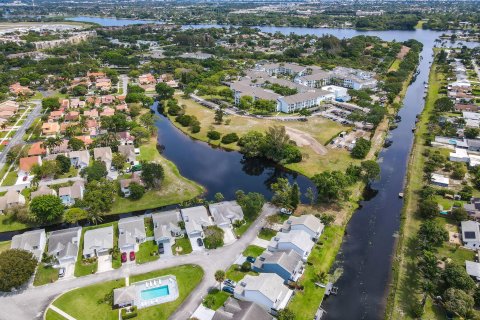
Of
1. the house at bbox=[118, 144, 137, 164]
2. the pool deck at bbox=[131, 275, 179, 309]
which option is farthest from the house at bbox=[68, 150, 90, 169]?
the pool deck at bbox=[131, 275, 179, 309]

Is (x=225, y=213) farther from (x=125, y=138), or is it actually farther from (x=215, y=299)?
(x=125, y=138)

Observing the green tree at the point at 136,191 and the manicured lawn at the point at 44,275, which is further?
the green tree at the point at 136,191

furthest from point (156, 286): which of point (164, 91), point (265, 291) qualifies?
point (164, 91)

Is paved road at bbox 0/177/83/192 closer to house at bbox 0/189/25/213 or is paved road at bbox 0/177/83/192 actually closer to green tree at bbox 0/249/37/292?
house at bbox 0/189/25/213

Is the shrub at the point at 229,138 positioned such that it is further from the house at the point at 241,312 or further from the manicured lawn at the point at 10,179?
the house at the point at 241,312

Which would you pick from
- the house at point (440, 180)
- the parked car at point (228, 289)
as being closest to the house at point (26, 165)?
the parked car at point (228, 289)

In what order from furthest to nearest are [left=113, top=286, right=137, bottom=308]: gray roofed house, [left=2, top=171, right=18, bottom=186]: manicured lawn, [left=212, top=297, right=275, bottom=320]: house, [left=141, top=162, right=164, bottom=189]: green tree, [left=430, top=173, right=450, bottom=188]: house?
[left=2, top=171, right=18, bottom=186]: manicured lawn → [left=430, top=173, right=450, bottom=188]: house → [left=141, top=162, right=164, bottom=189]: green tree → [left=113, top=286, right=137, bottom=308]: gray roofed house → [left=212, top=297, right=275, bottom=320]: house
